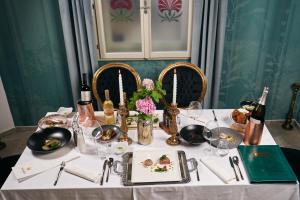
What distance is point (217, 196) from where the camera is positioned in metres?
1.34

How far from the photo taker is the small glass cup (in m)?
1.51

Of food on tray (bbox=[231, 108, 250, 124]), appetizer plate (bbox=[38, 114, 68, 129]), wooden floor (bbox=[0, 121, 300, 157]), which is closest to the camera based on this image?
food on tray (bbox=[231, 108, 250, 124])

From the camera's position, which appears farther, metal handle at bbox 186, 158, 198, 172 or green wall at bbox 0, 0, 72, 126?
green wall at bbox 0, 0, 72, 126

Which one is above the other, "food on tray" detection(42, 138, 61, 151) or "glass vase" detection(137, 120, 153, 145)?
"glass vase" detection(137, 120, 153, 145)

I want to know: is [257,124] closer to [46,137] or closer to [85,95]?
[85,95]

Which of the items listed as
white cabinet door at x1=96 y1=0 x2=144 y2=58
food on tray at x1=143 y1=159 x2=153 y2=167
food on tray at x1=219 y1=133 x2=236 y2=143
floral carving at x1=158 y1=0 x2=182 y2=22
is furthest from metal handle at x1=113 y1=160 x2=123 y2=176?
floral carving at x1=158 y1=0 x2=182 y2=22

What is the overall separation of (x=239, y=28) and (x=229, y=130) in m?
1.38

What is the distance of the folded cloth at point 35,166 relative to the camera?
137cm

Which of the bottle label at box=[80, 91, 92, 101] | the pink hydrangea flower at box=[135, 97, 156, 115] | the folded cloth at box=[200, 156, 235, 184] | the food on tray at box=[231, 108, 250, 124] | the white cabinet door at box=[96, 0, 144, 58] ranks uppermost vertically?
the white cabinet door at box=[96, 0, 144, 58]

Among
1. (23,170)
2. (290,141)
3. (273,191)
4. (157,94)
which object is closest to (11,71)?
(23,170)

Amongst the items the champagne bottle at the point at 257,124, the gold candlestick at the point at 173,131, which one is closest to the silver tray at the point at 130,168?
the gold candlestick at the point at 173,131

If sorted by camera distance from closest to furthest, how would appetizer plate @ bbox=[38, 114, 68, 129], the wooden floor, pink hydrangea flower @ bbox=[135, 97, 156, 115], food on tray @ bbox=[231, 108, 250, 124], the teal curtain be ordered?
1. pink hydrangea flower @ bbox=[135, 97, 156, 115]
2. food on tray @ bbox=[231, 108, 250, 124]
3. appetizer plate @ bbox=[38, 114, 68, 129]
4. the teal curtain
5. the wooden floor

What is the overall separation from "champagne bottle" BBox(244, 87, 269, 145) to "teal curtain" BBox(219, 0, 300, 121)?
1.35m

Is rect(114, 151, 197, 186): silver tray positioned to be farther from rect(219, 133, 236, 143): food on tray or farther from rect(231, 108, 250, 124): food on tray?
rect(231, 108, 250, 124): food on tray
